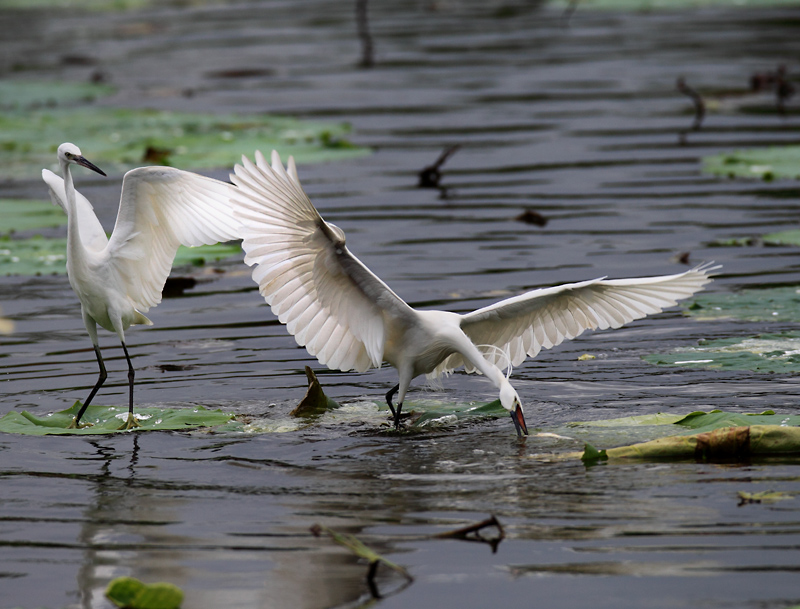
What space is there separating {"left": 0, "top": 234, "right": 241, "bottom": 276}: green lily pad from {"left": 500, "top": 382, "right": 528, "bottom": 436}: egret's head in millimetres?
5109

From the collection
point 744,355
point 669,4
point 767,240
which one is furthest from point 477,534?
point 669,4

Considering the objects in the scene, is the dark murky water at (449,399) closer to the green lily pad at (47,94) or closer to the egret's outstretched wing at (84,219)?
the egret's outstretched wing at (84,219)

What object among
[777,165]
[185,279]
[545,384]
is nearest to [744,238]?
[777,165]

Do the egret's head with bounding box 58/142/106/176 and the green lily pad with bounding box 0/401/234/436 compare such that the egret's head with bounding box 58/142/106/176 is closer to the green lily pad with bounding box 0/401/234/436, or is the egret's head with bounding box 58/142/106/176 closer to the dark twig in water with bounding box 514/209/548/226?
the green lily pad with bounding box 0/401/234/436

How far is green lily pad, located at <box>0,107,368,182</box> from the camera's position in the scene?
47.6 ft

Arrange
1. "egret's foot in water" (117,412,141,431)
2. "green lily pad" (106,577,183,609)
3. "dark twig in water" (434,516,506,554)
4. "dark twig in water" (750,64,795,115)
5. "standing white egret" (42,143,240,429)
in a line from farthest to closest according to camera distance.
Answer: "dark twig in water" (750,64,795,115)
"standing white egret" (42,143,240,429)
"egret's foot in water" (117,412,141,431)
"dark twig in water" (434,516,506,554)
"green lily pad" (106,577,183,609)

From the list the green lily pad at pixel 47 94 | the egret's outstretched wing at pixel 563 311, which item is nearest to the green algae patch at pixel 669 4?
the green lily pad at pixel 47 94

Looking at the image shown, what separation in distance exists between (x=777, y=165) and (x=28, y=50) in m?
21.1

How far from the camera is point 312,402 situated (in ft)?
22.9

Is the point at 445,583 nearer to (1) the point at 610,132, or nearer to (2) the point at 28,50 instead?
(1) the point at 610,132

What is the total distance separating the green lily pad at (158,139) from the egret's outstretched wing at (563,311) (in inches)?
257

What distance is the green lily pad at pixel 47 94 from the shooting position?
2052cm

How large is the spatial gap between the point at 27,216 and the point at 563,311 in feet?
23.0

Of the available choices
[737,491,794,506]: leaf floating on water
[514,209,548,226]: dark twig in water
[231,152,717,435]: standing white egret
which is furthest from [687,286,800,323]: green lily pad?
[514,209,548,226]: dark twig in water
